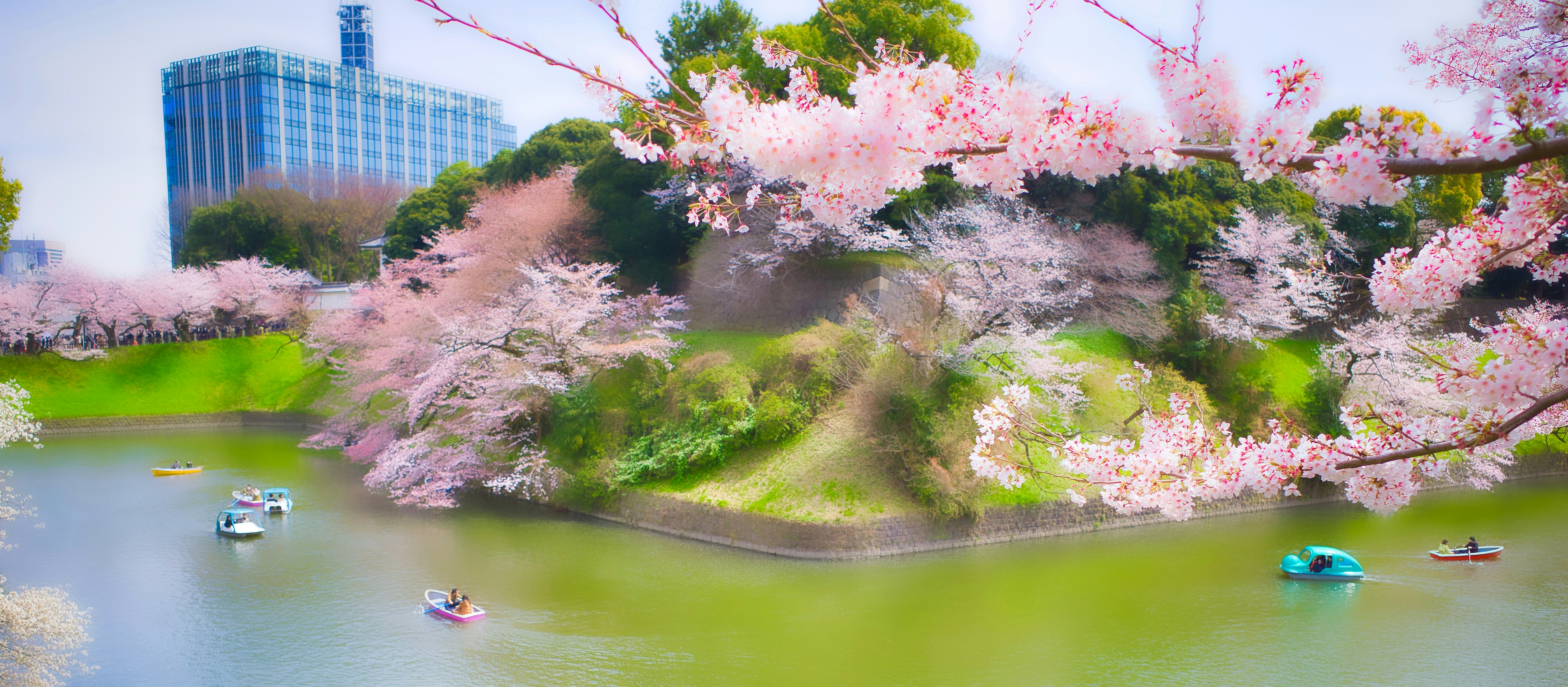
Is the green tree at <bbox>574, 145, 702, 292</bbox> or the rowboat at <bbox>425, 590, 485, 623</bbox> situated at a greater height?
the green tree at <bbox>574, 145, 702, 292</bbox>

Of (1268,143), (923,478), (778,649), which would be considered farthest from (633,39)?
(923,478)

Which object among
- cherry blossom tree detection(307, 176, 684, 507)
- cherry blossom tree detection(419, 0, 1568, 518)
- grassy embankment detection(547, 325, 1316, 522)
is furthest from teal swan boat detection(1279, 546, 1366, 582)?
cherry blossom tree detection(307, 176, 684, 507)

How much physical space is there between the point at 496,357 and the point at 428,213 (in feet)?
38.5

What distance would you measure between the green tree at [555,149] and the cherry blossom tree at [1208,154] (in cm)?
1993

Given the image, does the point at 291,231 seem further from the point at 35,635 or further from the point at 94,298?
the point at 35,635

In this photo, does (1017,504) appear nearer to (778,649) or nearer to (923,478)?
(923,478)

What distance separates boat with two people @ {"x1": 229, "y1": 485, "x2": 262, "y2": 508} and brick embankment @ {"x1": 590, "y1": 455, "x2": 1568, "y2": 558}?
5930 millimetres

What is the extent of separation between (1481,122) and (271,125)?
67.1 meters

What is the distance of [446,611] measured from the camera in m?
9.41

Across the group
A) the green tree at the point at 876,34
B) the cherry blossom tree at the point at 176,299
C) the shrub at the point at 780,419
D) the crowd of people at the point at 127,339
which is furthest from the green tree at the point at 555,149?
the crowd of people at the point at 127,339

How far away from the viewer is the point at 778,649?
882 cm

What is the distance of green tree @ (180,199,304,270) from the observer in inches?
1334

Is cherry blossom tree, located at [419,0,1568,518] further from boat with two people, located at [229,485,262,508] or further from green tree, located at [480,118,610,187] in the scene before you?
green tree, located at [480,118,610,187]

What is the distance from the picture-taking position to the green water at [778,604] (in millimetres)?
8250
